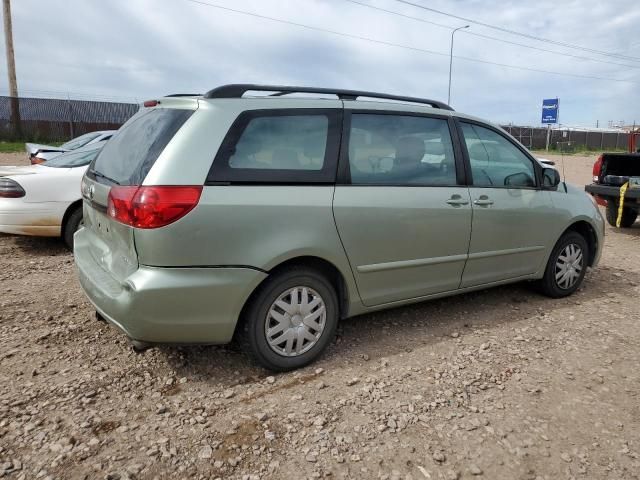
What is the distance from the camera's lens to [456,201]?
12.3ft

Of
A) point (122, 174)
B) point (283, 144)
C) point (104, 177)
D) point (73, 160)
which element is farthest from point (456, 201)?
point (73, 160)

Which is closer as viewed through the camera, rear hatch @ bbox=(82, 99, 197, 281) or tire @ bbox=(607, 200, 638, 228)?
rear hatch @ bbox=(82, 99, 197, 281)

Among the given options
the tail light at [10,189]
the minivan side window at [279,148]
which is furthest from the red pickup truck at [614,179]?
the tail light at [10,189]

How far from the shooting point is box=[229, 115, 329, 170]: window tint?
9.55 feet

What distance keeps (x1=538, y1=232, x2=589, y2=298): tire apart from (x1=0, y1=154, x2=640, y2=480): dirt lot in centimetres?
48

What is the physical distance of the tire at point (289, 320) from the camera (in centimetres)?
297

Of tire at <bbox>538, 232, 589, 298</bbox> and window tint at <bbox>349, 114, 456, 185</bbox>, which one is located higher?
window tint at <bbox>349, 114, 456, 185</bbox>

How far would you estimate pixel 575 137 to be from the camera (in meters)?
49.6

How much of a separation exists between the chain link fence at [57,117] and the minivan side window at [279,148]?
23.8 meters

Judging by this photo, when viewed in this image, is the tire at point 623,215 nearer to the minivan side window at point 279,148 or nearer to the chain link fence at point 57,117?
the minivan side window at point 279,148

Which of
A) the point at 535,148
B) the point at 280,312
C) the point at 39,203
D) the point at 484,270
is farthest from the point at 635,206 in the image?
the point at 535,148

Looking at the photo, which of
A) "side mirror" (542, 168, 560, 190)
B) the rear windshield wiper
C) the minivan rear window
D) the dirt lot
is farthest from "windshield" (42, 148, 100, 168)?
"side mirror" (542, 168, 560, 190)

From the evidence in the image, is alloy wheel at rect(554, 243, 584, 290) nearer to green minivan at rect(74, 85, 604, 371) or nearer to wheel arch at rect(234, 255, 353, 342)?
green minivan at rect(74, 85, 604, 371)

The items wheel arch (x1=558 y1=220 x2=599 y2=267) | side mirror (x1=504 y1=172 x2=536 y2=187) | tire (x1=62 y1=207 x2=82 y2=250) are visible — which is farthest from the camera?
tire (x1=62 y1=207 x2=82 y2=250)
